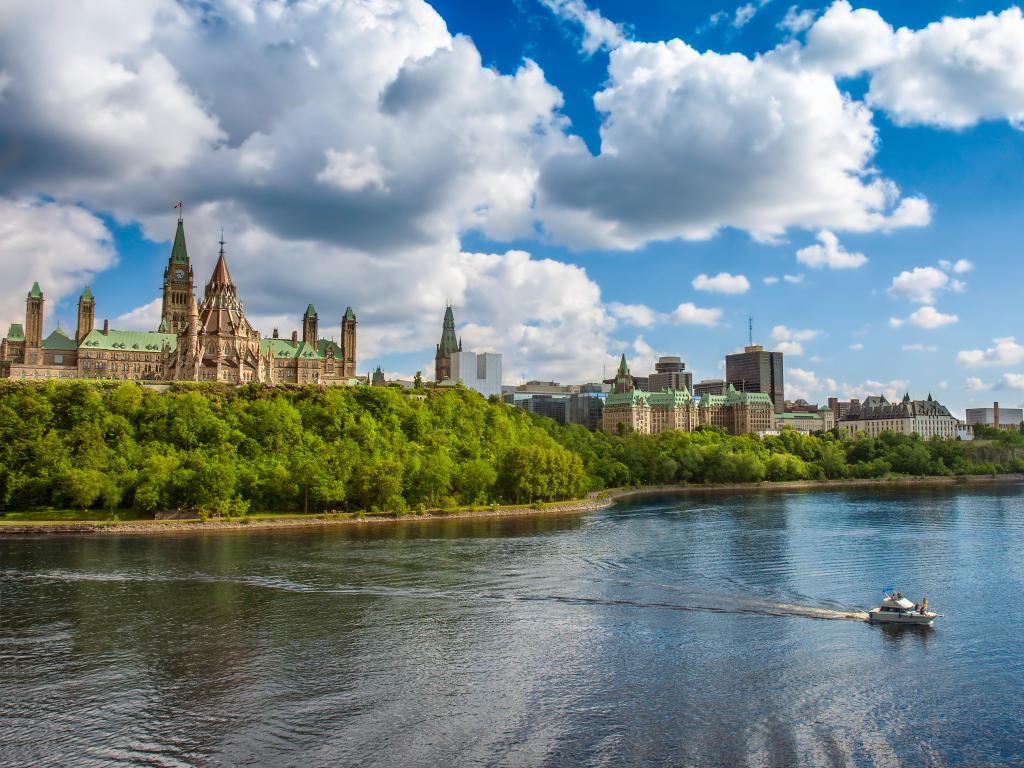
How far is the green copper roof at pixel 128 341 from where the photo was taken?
13125 cm

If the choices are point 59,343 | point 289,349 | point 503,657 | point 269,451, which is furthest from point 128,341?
point 503,657

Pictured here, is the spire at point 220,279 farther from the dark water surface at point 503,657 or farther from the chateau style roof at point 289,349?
the dark water surface at point 503,657

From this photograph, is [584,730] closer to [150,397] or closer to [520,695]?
[520,695]

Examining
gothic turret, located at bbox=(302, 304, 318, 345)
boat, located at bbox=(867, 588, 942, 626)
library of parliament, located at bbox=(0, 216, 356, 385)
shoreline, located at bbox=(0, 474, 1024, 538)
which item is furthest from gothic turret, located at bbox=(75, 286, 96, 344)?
boat, located at bbox=(867, 588, 942, 626)

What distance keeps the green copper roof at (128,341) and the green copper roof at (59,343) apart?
2477mm

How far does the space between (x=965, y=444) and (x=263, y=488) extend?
147383 mm

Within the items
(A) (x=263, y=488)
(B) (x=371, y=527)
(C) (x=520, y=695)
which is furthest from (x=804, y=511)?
(C) (x=520, y=695)

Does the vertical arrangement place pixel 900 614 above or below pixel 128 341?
below

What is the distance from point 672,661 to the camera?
1314 inches

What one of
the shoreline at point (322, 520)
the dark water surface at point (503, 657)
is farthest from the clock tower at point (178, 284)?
the dark water surface at point (503, 657)

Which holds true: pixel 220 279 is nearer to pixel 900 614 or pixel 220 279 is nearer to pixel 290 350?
pixel 290 350

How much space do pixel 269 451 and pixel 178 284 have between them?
80003 mm

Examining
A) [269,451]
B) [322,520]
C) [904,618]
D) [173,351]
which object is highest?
[173,351]

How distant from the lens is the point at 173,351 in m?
128
